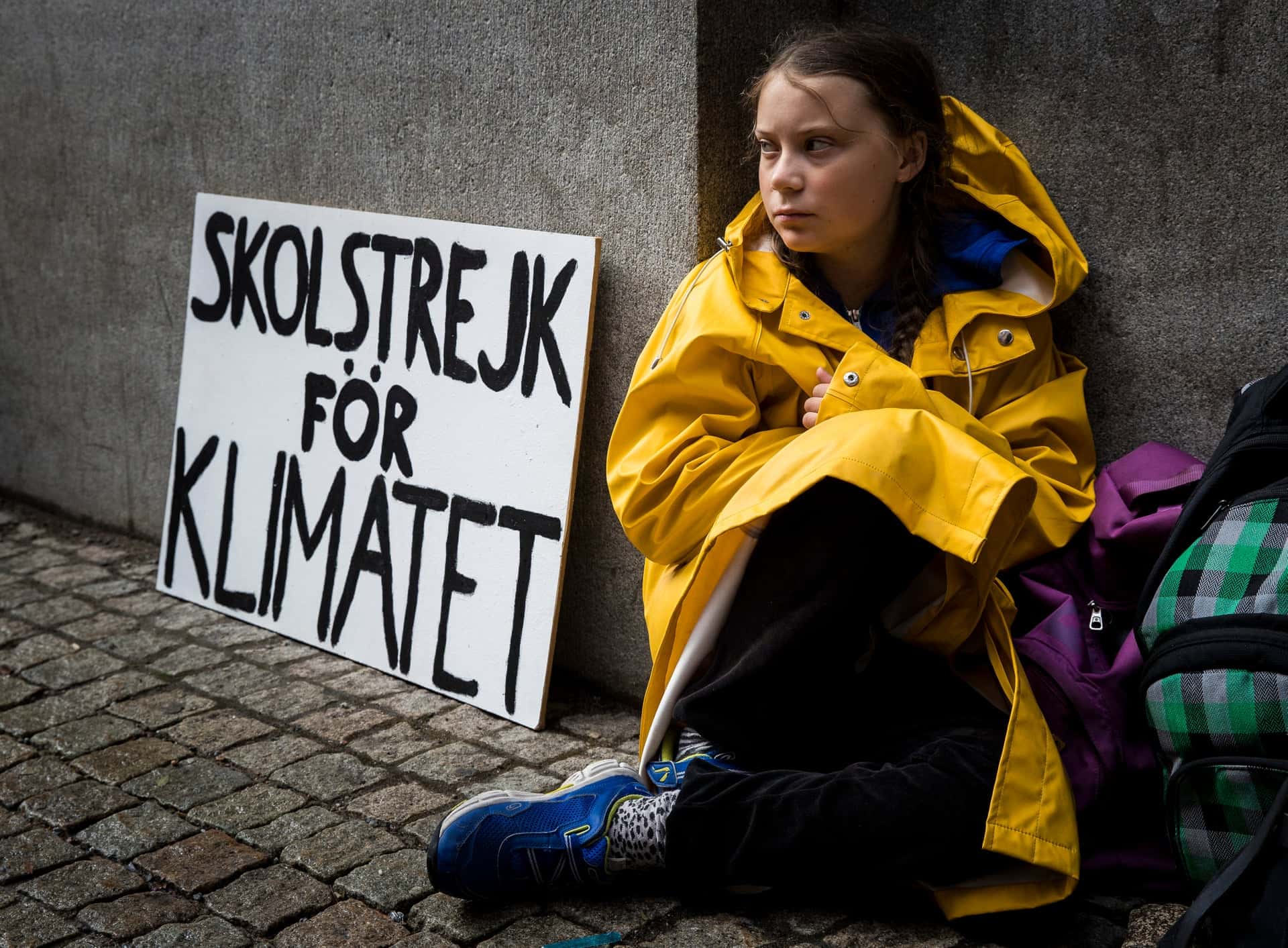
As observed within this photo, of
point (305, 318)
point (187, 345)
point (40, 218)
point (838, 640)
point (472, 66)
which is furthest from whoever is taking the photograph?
point (40, 218)

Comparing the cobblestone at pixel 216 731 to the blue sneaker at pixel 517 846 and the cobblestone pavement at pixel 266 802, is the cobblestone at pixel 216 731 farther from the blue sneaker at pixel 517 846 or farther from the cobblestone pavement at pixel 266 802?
the blue sneaker at pixel 517 846

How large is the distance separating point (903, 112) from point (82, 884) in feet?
7.23

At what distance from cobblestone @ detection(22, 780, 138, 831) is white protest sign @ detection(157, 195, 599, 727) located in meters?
0.86

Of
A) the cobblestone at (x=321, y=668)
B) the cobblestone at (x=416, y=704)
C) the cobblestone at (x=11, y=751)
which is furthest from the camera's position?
the cobblestone at (x=321, y=668)

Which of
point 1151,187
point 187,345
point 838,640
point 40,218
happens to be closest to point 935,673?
point 838,640

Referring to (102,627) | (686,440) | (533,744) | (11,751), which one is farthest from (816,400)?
(102,627)

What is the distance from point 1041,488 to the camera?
2605 millimetres

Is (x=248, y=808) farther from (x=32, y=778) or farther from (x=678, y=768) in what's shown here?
(x=678, y=768)

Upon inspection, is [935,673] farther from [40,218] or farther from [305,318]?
[40,218]

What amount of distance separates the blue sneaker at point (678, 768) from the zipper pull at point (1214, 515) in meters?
0.91

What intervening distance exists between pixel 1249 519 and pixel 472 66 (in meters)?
2.23

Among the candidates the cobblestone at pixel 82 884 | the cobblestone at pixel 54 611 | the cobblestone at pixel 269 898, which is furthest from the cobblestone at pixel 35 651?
the cobblestone at pixel 269 898

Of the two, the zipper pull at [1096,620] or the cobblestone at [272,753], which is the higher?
the zipper pull at [1096,620]

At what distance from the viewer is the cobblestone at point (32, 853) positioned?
265cm
